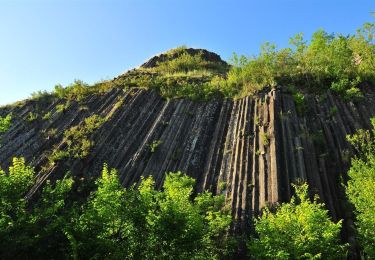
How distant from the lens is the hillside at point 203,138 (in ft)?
66.6

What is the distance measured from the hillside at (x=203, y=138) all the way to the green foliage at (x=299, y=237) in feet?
9.25

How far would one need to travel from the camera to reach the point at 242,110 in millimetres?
25750

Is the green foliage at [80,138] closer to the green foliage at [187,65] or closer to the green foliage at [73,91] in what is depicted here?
the green foliage at [73,91]

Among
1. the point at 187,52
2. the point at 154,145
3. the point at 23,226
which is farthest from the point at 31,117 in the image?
the point at 187,52

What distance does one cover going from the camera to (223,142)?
2428 centimetres

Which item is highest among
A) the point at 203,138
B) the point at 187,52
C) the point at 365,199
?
the point at 187,52

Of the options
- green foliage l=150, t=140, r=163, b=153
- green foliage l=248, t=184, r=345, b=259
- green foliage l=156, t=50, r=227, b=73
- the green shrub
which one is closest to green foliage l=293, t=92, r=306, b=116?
green foliage l=150, t=140, r=163, b=153

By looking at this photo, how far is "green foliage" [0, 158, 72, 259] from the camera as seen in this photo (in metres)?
14.0

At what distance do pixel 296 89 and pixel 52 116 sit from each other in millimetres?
16801

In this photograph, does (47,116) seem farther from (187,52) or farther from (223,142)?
(187,52)

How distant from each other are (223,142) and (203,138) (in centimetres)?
137

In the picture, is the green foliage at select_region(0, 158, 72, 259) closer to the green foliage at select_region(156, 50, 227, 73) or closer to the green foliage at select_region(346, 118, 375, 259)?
the green foliage at select_region(346, 118, 375, 259)

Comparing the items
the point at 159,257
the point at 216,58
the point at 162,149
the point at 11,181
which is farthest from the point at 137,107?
the point at 216,58

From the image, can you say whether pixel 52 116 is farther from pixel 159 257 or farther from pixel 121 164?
pixel 159 257
